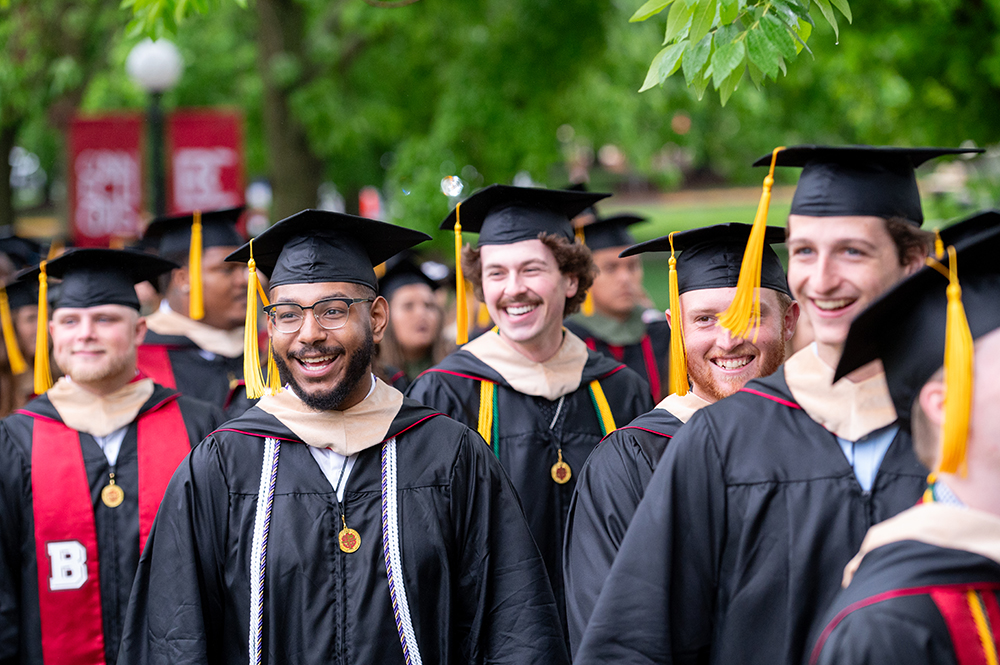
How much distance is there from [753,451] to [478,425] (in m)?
1.95

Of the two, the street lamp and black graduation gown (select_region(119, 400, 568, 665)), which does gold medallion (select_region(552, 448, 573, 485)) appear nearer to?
black graduation gown (select_region(119, 400, 568, 665))

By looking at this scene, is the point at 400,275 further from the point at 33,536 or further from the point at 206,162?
the point at 206,162

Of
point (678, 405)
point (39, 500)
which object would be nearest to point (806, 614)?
point (678, 405)

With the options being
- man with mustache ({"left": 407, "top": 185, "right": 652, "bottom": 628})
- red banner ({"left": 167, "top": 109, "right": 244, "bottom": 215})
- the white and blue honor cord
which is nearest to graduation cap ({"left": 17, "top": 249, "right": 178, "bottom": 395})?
man with mustache ({"left": 407, "top": 185, "right": 652, "bottom": 628})

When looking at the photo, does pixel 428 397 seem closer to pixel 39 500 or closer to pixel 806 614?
pixel 39 500

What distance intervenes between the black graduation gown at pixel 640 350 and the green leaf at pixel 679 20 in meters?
3.16

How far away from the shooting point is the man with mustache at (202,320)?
5629mm

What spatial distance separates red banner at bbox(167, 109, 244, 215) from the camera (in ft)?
35.7

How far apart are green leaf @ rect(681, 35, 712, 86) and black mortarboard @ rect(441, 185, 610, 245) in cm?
129

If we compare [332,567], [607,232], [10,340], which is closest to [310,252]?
[332,567]

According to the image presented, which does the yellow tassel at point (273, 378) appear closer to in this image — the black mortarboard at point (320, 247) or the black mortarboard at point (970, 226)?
the black mortarboard at point (320, 247)

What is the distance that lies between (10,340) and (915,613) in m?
4.96

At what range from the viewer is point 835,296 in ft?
7.98

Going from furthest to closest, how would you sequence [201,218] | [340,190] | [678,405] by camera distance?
[340,190] → [201,218] → [678,405]
